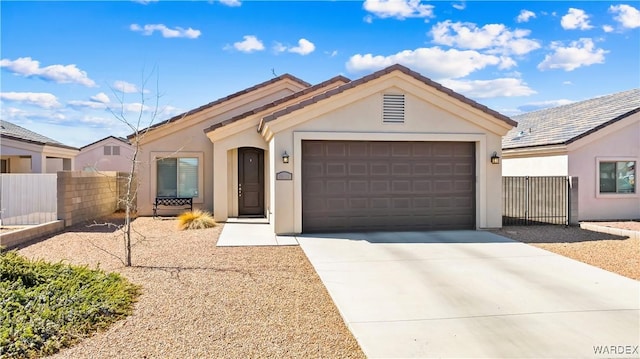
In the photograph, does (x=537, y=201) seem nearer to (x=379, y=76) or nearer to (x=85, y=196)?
(x=379, y=76)

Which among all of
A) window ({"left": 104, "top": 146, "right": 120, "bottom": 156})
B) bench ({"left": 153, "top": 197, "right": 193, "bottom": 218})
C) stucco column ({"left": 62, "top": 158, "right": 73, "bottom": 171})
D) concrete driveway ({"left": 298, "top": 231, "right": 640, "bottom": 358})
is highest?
window ({"left": 104, "top": 146, "right": 120, "bottom": 156})

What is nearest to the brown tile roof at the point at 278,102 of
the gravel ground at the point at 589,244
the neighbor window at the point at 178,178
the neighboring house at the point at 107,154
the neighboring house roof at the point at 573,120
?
the neighbor window at the point at 178,178

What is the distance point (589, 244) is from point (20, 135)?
23.3 metres

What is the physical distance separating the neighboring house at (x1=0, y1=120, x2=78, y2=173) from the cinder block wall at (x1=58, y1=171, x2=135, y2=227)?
16.6 ft

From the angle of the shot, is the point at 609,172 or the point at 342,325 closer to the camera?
the point at 342,325

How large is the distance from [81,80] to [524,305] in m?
15.2

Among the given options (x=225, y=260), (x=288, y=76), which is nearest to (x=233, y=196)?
(x=288, y=76)

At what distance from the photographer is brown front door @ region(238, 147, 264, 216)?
615 inches

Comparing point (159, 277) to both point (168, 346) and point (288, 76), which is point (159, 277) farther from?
point (288, 76)

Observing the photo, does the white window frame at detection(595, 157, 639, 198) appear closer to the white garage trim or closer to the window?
the white garage trim

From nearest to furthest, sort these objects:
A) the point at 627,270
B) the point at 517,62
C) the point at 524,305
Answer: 1. the point at 524,305
2. the point at 627,270
3. the point at 517,62

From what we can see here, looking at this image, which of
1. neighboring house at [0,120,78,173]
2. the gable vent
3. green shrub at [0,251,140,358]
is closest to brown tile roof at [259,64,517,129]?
the gable vent

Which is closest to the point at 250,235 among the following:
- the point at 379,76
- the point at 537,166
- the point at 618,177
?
the point at 379,76

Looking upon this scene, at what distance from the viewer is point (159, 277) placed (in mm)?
7293
